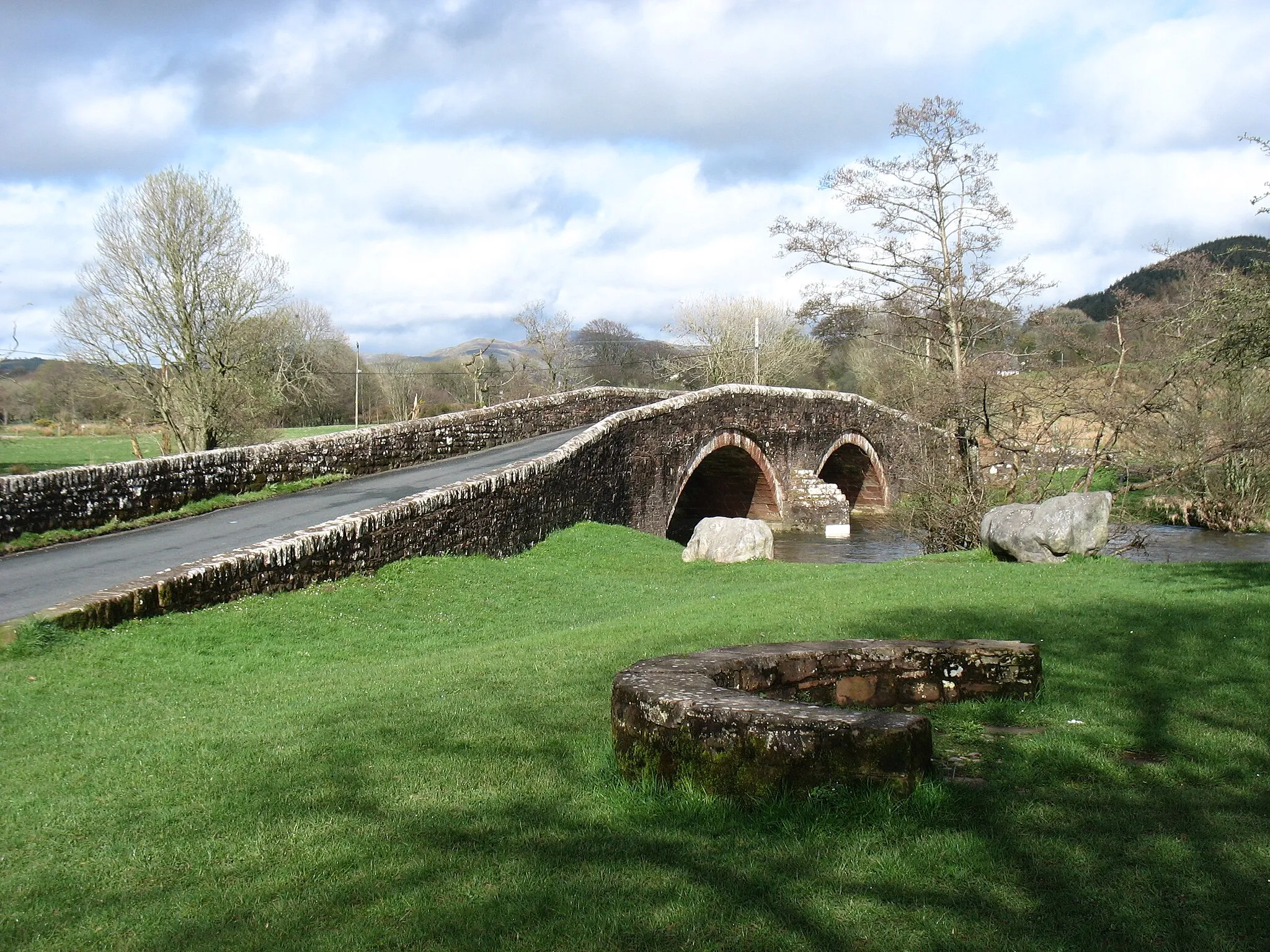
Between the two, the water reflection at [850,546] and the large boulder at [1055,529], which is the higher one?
the large boulder at [1055,529]

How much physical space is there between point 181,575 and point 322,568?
1982 millimetres

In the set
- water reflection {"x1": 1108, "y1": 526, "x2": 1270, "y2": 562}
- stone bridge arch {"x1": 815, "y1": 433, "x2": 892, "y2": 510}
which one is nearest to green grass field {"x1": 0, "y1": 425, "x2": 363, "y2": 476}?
stone bridge arch {"x1": 815, "y1": 433, "x2": 892, "y2": 510}

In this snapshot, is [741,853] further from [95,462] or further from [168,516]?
[95,462]

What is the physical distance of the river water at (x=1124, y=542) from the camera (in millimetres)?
18844

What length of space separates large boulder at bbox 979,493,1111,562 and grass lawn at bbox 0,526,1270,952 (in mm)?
5603

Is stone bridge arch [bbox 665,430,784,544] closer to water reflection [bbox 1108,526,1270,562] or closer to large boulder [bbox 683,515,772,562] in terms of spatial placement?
large boulder [bbox 683,515,772,562]

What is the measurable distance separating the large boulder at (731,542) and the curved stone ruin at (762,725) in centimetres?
1137

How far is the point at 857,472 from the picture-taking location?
34.5 metres

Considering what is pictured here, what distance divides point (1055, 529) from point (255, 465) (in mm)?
13167

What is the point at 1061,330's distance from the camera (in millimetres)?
21297

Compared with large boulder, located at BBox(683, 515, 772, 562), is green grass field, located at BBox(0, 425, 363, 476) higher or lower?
higher

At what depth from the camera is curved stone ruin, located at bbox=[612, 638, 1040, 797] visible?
3959 mm

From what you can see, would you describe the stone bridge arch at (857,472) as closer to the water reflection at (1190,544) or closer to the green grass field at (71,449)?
the water reflection at (1190,544)

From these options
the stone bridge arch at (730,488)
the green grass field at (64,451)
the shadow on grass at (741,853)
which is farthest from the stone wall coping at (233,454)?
the green grass field at (64,451)
